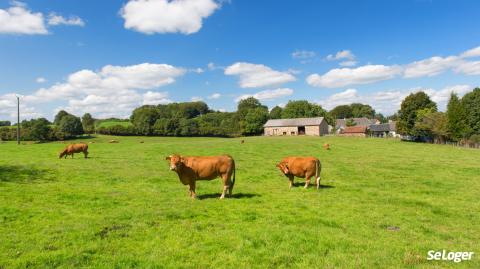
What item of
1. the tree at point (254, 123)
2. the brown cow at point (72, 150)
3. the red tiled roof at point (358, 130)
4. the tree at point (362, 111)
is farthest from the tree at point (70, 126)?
the tree at point (362, 111)

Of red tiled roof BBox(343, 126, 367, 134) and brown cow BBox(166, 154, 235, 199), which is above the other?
red tiled roof BBox(343, 126, 367, 134)

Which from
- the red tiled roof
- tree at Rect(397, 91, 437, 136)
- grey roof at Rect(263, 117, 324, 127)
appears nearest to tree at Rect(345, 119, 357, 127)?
the red tiled roof

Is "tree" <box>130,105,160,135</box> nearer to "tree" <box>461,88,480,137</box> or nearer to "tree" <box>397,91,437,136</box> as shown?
"tree" <box>397,91,437,136</box>

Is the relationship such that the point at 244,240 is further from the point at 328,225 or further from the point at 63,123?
the point at 63,123

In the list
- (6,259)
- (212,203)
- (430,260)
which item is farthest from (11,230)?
(430,260)

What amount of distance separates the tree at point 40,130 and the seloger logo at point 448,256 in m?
79.9

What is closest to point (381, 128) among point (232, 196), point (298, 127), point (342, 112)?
point (298, 127)

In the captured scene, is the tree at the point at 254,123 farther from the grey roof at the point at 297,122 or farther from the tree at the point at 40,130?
the tree at the point at 40,130

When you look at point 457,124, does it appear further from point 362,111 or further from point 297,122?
point 362,111

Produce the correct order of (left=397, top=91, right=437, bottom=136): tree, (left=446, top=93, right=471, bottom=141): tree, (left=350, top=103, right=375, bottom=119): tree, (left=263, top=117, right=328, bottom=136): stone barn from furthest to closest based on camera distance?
(left=350, top=103, right=375, bottom=119): tree
(left=263, top=117, right=328, bottom=136): stone barn
(left=397, top=91, right=437, bottom=136): tree
(left=446, top=93, right=471, bottom=141): tree

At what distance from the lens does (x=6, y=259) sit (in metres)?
6.99

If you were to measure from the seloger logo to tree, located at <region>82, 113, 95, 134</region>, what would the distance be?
10810 centimetres

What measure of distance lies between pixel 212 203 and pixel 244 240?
4.17 m

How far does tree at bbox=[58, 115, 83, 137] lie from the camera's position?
83.0m
